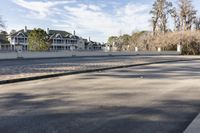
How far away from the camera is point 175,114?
6.86m

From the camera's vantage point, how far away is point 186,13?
241 ft

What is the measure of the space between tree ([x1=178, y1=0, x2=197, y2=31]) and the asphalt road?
66.7 metres

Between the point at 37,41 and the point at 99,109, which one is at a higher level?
the point at 37,41

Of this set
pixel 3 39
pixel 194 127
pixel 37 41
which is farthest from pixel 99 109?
pixel 3 39

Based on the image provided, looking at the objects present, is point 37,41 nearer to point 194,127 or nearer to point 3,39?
point 3,39

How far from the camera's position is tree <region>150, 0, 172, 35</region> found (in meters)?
73.8

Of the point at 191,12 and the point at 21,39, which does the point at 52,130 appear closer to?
the point at 191,12

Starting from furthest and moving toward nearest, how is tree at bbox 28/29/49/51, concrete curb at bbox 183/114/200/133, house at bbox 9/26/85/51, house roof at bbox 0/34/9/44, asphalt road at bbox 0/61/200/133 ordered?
house at bbox 9/26/85/51 → house roof at bbox 0/34/9/44 → tree at bbox 28/29/49/51 → asphalt road at bbox 0/61/200/133 → concrete curb at bbox 183/114/200/133

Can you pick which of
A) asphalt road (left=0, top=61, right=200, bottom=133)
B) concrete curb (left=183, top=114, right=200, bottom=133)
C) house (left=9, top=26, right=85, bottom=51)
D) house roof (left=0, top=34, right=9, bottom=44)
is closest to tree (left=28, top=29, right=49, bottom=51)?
house (left=9, top=26, right=85, bottom=51)

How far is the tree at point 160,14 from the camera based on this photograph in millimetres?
73750

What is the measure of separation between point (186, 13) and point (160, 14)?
6201 mm

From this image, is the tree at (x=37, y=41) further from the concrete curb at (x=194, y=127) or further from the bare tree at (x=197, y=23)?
the concrete curb at (x=194, y=127)

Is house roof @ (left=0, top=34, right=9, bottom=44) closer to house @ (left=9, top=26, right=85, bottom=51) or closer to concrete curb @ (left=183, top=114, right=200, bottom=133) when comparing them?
house @ (left=9, top=26, right=85, bottom=51)

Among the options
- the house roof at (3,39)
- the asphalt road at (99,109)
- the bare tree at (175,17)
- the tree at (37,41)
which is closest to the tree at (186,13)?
the bare tree at (175,17)
